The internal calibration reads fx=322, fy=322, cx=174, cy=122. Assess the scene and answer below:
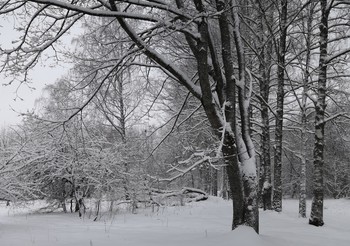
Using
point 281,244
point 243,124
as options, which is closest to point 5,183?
point 243,124

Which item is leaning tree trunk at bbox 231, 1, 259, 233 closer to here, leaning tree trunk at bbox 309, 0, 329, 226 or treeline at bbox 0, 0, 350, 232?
treeline at bbox 0, 0, 350, 232

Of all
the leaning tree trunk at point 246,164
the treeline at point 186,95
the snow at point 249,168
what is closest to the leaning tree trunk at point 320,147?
the treeline at point 186,95

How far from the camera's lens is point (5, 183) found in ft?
29.1

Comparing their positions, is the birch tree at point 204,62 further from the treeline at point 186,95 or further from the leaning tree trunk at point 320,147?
the leaning tree trunk at point 320,147

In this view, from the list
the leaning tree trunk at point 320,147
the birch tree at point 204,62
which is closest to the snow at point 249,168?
the birch tree at point 204,62

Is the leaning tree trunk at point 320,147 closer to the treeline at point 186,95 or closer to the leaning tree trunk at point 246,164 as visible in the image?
the treeline at point 186,95

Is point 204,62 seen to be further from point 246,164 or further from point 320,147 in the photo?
point 320,147

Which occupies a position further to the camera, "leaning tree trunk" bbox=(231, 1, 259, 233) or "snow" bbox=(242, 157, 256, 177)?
"snow" bbox=(242, 157, 256, 177)

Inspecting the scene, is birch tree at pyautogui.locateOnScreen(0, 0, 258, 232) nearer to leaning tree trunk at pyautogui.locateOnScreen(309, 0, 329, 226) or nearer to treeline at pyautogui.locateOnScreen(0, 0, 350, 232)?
treeline at pyautogui.locateOnScreen(0, 0, 350, 232)

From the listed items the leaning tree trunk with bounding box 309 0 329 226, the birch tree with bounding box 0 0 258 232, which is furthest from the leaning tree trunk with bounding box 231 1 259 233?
the leaning tree trunk with bounding box 309 0 329 226

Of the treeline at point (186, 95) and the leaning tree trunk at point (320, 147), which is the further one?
the leaning tree trunk at point (320, 147)

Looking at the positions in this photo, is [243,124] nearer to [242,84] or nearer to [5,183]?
[242,84]

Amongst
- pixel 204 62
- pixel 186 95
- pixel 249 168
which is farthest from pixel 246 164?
pixel 186 95

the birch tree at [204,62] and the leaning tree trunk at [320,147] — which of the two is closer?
the birch tree at [204,62]
